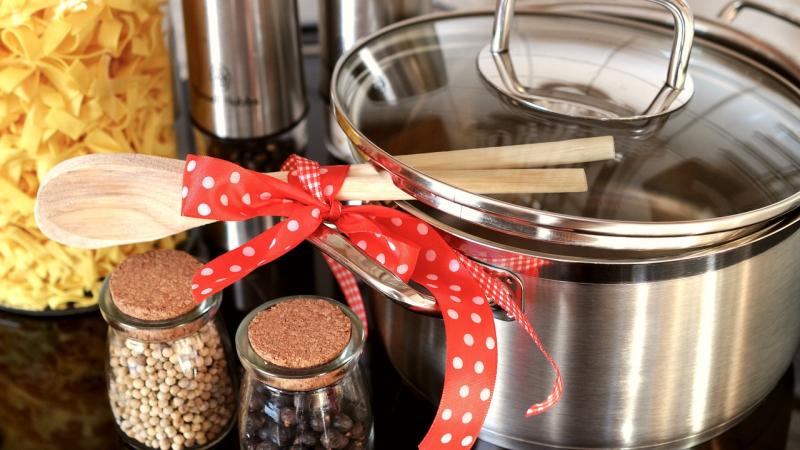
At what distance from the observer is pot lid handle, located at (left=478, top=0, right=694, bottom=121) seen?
1.87 feet

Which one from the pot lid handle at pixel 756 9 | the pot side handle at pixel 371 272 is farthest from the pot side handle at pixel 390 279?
the pot lid handle at pixel 756 9

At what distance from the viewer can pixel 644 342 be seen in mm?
515

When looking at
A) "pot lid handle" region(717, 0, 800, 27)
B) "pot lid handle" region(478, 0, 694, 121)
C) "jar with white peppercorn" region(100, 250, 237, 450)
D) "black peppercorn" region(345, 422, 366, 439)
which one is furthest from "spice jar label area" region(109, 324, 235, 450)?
"pot lid handle" region(717, 0, 800, 27)

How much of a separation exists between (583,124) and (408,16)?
9.8 inches

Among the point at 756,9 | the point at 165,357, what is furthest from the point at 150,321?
the point at 756,9

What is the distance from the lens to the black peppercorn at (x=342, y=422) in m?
0.54

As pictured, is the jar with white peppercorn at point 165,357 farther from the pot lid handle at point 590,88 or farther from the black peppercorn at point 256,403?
the pot lid handle at point 590,88

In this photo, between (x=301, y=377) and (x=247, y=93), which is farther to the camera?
(x=247, y=93)

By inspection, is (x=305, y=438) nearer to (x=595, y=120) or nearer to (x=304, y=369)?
(x=304, y=369)

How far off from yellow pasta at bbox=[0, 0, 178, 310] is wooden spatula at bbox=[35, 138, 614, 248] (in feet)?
0.21

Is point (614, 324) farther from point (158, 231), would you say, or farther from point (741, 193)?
point (158, 231)

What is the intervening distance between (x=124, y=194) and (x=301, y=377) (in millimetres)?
177

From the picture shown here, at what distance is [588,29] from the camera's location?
683 millimetres

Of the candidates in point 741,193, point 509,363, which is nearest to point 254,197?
point 509,363
